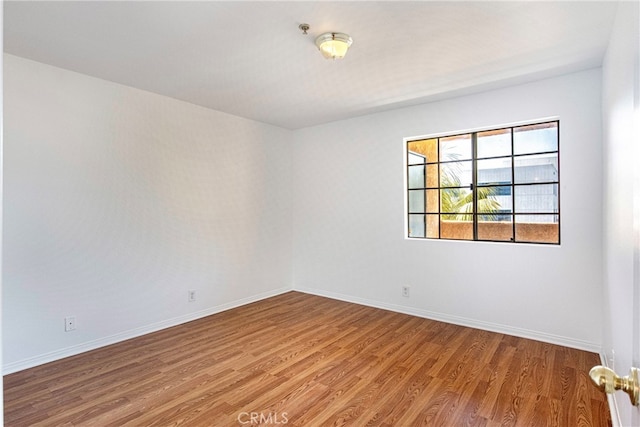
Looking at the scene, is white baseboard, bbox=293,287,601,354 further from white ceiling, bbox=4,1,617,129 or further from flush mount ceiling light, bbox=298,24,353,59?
flush mount ceiling light, bbox=298,24,353,59

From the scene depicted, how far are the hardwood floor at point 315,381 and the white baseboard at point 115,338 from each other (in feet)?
0.28

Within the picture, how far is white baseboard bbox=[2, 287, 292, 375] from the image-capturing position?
9.33 ft

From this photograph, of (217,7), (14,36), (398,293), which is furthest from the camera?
(398,293)

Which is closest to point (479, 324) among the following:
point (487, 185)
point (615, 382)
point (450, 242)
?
point (450, 242)

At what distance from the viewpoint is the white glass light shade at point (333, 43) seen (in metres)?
2.46

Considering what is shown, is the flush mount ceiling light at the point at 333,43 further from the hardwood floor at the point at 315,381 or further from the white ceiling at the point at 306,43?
the hardwood floor at the point at 315,381

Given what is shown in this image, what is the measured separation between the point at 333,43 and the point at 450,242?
2.46 m

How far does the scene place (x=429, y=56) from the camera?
283 cm

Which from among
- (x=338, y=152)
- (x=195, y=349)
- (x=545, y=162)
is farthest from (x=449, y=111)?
(x=195, y=349)

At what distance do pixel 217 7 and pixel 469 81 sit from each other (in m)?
2.37

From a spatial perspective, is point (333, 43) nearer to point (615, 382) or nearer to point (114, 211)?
point (615, 382)

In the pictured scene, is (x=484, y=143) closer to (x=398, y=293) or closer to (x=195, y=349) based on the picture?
(x=398, y=293)

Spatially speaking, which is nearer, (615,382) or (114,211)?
(615,382)

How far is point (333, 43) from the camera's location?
8.15ft
